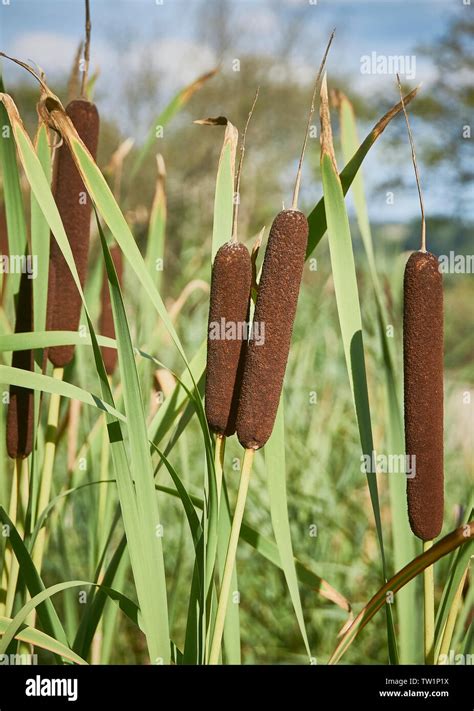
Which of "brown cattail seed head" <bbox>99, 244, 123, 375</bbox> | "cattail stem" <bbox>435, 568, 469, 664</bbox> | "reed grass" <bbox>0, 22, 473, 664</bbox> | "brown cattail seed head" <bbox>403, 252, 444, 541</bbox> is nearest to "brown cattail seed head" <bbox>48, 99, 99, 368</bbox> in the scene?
"reed grass" <bbox>0, 22, 473, 664</bbox>

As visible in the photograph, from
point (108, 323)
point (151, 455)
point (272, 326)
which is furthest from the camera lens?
point (108, 323)

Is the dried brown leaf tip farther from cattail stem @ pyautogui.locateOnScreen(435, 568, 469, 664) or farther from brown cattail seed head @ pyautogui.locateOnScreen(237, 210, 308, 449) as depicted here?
cattail stem @ pyautogui.locateOnScreen(435, 568, 469, 664)

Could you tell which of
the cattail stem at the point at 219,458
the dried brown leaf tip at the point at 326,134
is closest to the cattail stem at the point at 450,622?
the cattail stem at the point at 219,458

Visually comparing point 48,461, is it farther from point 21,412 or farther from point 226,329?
point 226,329

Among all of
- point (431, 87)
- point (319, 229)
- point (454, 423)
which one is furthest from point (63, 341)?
point (431, 87)

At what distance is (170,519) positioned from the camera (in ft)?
5.41

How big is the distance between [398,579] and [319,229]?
11.7 inches

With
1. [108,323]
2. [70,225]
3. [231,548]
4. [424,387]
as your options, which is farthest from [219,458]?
[108,323]

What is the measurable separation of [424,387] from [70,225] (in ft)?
1.18

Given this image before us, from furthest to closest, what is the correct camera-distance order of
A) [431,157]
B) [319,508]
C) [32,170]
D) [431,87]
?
[431,157], [431,87], [319,508], [32,170]

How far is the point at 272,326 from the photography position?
52 cm

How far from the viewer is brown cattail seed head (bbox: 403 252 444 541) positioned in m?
0.58
